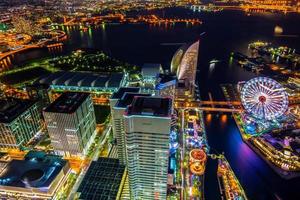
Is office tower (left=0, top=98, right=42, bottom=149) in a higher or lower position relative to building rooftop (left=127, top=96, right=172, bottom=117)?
lower

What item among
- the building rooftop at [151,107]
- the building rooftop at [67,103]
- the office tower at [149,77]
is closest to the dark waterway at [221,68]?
→ the office tower at [149,77]

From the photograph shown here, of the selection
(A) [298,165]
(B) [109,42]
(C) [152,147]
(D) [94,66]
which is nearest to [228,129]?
(A) [298,165]

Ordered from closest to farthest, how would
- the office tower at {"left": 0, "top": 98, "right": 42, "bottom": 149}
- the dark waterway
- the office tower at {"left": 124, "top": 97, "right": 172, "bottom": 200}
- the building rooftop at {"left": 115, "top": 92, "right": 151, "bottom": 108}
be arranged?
the office tower at {"left": 124, "top": 97, "right": 172, "bottom": 200} < the building rooftop at {"left": 115, "top": 92, "right": 151, "bottom": 108} < the dark waterway < the office tower at {"left": 0, "top": 98, "right": 42, "bottom": 149}

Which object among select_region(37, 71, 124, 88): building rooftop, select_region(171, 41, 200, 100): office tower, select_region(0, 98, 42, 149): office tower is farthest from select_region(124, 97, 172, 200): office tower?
select_region(37, 71, 124, 88): building rooftop

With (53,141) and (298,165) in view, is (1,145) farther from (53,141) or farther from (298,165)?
(298,165)

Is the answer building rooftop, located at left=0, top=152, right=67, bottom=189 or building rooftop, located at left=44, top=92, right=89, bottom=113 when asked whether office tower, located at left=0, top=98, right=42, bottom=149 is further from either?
building rooftop, located at left=0, top=152, right=67, bottom=189

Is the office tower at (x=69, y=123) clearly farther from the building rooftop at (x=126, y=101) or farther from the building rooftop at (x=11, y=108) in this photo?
the building rooftop at (x=126, y=101)
